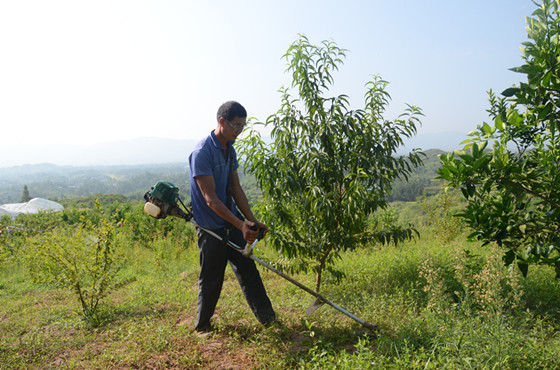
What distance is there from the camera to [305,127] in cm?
411

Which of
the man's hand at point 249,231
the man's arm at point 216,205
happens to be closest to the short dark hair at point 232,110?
the man's arm at point 216,205

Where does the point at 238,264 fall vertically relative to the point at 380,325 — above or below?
above

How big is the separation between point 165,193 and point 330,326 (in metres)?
2.11

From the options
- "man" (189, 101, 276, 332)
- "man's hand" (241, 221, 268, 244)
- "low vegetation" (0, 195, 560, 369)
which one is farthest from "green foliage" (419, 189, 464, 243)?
"man's hand" (241, 221, 268, 244)

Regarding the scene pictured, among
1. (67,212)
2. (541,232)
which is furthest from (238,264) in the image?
(67,212)

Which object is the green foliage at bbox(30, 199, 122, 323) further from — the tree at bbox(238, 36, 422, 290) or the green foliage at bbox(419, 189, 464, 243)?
the green foliage at bbox(419, 189, 464, 243)

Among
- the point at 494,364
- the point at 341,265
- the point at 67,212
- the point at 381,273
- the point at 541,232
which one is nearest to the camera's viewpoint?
the point at 494,364

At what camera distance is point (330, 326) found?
11.9 feet

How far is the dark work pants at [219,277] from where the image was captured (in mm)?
3449

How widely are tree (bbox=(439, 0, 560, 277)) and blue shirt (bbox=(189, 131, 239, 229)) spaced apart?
194cm

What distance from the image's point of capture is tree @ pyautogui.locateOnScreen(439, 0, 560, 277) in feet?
7.94

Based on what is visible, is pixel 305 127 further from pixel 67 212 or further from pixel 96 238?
pixel 67 212

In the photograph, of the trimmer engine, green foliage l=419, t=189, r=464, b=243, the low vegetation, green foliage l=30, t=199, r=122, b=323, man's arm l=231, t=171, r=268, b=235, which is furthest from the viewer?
green foliage l=419, t=189, r=464, b=243

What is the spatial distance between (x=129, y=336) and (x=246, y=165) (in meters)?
2.21
